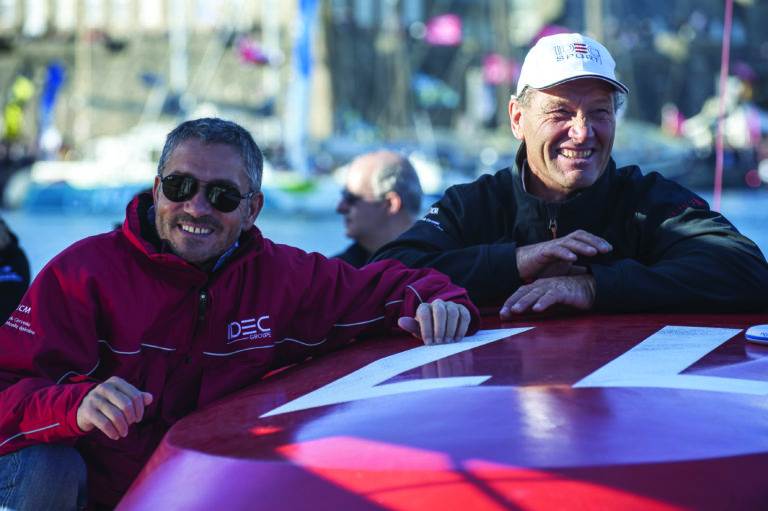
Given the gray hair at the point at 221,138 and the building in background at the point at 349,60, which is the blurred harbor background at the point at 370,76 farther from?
the gray hair at the point at 221,138

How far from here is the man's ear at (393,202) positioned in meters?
4.78

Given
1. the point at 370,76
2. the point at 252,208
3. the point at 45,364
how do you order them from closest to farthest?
the point at 45,364 → the point at 252,208 → the point at 370,76

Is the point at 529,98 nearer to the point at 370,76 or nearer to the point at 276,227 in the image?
the point at 276,227

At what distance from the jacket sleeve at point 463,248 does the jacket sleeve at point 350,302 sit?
0.81 feet

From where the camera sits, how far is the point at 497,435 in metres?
1.65

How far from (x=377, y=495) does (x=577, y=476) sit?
29cm

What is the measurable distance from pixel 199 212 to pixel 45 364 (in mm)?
493

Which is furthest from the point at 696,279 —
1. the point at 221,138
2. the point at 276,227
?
the point at 276,227

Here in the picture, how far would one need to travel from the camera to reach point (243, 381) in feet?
8.24

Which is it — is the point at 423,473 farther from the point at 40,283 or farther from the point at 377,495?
the point at 40,283

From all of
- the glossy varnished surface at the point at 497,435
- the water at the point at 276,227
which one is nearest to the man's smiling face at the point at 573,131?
the glossy varnished surface at the point at 497,435

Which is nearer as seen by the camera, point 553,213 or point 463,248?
point 553,213

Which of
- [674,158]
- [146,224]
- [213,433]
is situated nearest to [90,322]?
[146,224]

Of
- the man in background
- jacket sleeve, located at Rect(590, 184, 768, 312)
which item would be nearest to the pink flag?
the man in background
